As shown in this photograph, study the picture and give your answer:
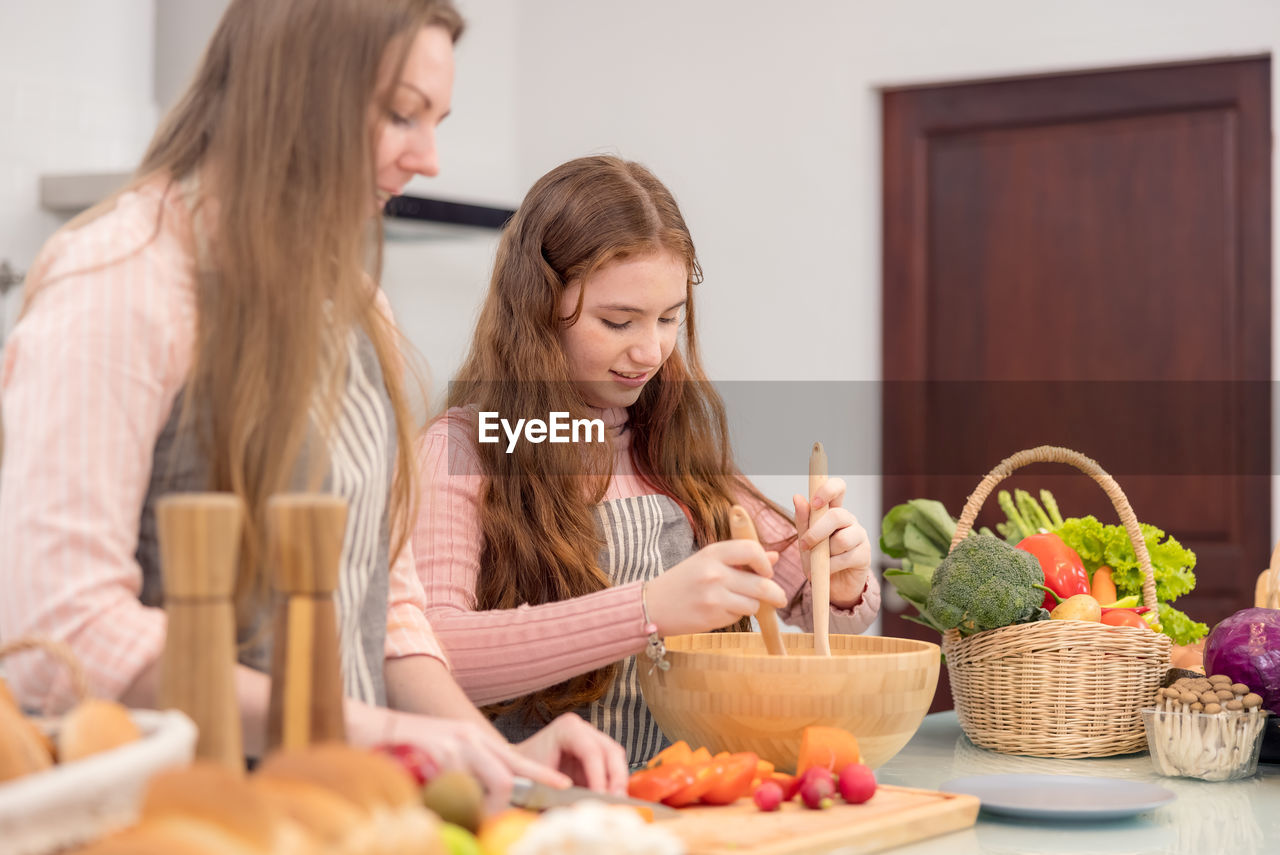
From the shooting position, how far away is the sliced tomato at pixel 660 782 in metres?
1.05

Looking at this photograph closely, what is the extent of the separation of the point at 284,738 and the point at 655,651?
0.56 meters

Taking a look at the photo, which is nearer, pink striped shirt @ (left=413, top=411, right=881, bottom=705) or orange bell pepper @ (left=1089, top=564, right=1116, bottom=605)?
pink striped shirt @ (left=413, top=411, right=881, bottom=705)

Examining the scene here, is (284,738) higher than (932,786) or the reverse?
higher

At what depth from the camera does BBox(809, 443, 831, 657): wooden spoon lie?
4.30 feet

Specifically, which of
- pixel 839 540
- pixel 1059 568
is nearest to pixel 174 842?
pixel 839 540

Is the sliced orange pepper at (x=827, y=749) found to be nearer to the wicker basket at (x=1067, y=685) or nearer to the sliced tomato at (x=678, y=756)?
the sliced tomato at (x=678, y=756)

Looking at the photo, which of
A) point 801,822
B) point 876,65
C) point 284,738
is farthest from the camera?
point 876,65

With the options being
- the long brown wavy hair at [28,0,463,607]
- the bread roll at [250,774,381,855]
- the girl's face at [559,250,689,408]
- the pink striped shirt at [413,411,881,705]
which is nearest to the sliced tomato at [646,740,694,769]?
the pink striped shirt at [413,411,881,705]

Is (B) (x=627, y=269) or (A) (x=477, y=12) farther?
(A) (x=477, y=12)

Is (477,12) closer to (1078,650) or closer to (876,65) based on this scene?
(876,65)

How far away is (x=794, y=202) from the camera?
3.67m

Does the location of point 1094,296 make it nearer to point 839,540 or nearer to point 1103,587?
point 1103,587

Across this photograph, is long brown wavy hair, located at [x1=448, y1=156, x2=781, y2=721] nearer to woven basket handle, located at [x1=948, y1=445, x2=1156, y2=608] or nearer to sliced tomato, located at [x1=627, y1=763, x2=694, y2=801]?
woven basket handle, located at [x1=948, y1=445, x2=1156, y2=608]

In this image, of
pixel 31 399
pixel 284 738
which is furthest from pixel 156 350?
pixel 284 738
